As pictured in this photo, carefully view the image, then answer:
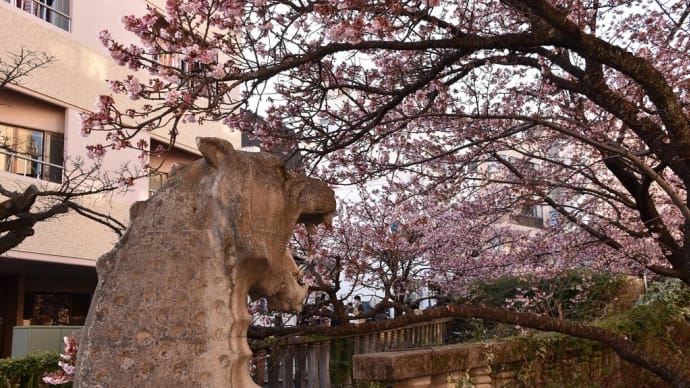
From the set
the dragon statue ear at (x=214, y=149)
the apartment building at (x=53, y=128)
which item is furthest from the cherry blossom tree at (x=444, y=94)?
the apartment building at (x=53, y=128)

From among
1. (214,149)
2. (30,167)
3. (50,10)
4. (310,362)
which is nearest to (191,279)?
(214,149)

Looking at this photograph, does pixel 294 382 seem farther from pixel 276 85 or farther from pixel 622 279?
pixel 622 279

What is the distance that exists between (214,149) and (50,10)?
13.9m

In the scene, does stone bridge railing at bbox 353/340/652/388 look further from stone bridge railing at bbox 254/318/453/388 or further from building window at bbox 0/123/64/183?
building window at bbox 0/123/64/183

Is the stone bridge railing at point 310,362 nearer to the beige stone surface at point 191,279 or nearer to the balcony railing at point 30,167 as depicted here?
the beige stone surface at point 191,279

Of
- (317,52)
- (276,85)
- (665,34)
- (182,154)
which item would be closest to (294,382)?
(276,85)

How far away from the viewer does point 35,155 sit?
→ 14.5 metres

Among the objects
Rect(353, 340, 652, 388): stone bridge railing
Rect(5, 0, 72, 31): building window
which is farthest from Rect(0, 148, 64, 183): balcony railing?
Rect(353, 340, 652, 388): stone bridge railing

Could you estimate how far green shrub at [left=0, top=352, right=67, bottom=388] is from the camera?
8.06m

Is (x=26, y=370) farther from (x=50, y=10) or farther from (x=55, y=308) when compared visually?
(x=55, y=308)

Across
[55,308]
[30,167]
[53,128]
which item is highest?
[53,128]

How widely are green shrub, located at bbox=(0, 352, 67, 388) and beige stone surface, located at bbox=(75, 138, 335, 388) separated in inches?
230

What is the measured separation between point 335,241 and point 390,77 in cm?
571

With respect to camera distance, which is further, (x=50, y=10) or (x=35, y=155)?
(x=50, y=10)
